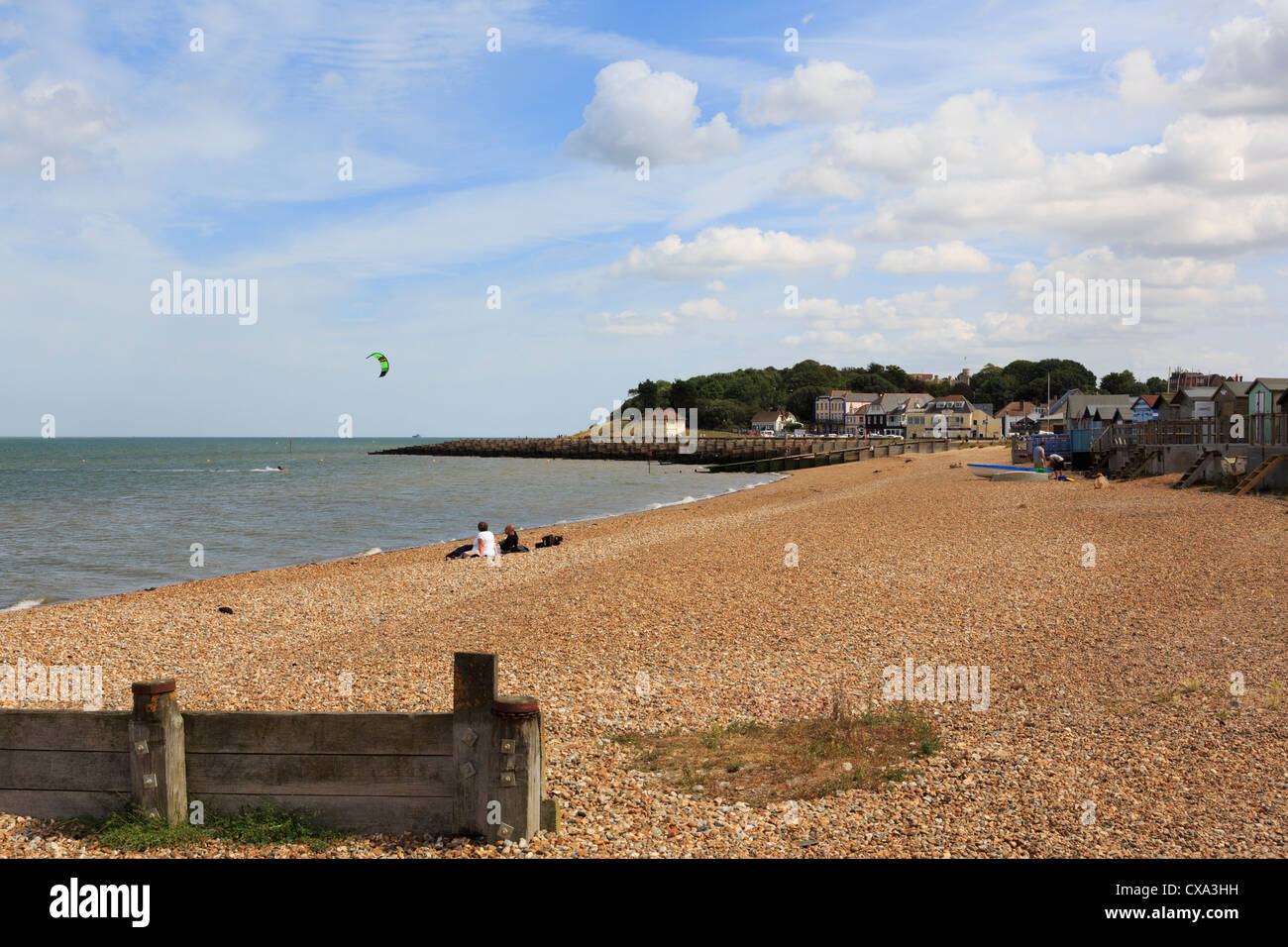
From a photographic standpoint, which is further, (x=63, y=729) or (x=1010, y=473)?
(x=1010, y=473)

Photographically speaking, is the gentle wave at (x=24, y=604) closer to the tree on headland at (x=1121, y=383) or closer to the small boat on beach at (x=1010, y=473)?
the small boat on beach at (x=1010, y=473)

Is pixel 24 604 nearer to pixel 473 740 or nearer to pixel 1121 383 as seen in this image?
pixel 473 740

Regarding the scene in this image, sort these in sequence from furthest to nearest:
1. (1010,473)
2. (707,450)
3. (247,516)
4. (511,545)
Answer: (707,450)
(247,516)
(1010,473)
(511,545)

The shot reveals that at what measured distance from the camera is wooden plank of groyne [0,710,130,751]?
604cm

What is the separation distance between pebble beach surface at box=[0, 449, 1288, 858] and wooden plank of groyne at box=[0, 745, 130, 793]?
30cm

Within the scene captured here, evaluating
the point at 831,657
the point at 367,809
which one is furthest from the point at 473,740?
the point at 831,657

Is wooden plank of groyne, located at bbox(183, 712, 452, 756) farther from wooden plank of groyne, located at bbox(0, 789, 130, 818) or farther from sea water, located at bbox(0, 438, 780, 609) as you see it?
sea water, located at bbox(0, 438, 780, 609)

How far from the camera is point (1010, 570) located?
51.8 ft

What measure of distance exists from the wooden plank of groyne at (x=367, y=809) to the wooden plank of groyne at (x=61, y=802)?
642mm

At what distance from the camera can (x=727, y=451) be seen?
99.6m

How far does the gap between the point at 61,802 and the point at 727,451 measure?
94.5 m
